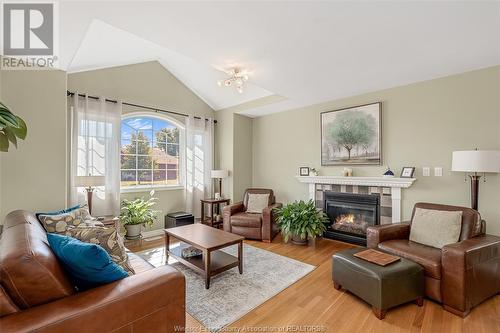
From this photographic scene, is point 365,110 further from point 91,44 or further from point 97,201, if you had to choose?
point 97,201

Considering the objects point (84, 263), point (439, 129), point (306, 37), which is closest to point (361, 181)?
point (439, 129)

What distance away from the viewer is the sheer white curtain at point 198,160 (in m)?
4.83

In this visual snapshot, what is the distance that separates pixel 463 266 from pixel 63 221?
3.50 m

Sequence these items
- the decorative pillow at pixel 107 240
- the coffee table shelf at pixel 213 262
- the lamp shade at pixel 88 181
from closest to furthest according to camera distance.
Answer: the decorative pillow at pixel 107 240 < the coffee table shelf at pixel 213 262 < the lamp shade at pixel 88 181

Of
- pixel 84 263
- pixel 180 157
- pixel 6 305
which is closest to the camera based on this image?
pixel 6 305

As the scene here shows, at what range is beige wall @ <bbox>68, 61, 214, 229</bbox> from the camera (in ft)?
12.3

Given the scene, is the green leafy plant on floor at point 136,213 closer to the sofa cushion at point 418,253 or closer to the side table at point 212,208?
the side table at point 212,208

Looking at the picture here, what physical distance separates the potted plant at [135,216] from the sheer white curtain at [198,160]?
3.17 feet

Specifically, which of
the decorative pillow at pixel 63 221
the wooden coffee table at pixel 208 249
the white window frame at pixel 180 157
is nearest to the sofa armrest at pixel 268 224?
the wooden coffee table at pixel 208 249

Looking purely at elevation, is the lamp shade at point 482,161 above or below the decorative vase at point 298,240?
above

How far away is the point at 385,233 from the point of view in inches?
106

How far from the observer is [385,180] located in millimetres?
3455

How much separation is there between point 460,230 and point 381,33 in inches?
83.9

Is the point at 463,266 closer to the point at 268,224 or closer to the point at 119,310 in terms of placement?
the point at 268,224
